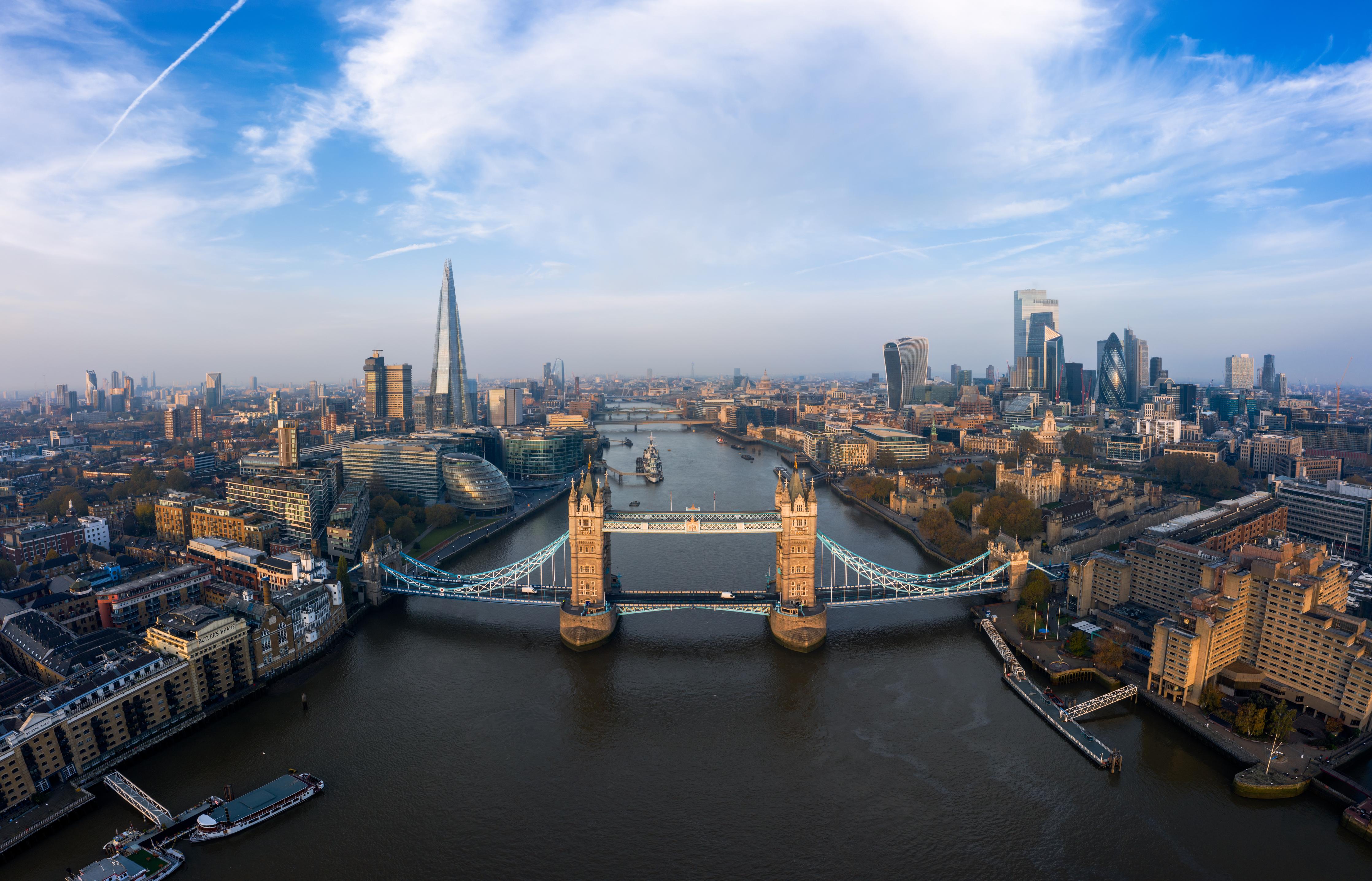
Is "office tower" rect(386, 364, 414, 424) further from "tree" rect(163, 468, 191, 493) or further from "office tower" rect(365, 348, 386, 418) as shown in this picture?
"tree" rect(163, 468, 191, 493)

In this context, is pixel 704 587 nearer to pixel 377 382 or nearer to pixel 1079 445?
pixel 1079 445

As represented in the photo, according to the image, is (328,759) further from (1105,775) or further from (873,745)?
(1105,775)

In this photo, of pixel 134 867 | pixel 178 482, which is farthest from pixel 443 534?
pixel 134 867

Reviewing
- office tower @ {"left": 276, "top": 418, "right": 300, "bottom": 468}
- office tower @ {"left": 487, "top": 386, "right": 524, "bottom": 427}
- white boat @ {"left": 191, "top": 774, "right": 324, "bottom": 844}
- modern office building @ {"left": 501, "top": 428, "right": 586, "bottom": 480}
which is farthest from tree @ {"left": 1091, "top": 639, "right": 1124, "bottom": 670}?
office tower @ {"left": 487, "top": 386, "right": 524, "bottom": 427}

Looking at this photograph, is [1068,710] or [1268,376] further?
[1268,376]

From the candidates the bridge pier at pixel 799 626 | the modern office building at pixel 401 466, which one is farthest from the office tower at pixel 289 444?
the bridge pier at pixel 799 626

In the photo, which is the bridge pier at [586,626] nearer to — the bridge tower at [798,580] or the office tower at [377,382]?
the bridge tower at [798,580]
